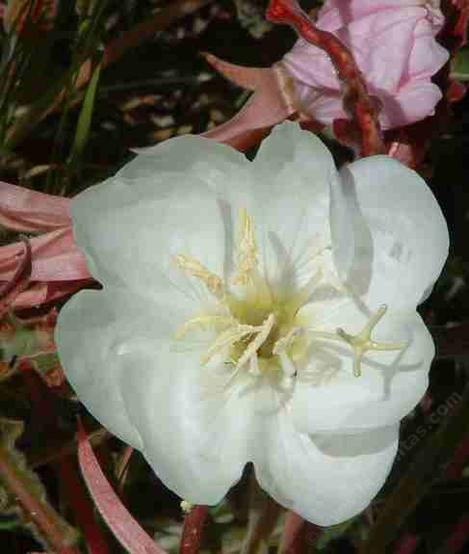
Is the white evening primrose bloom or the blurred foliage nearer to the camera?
the white evening primrose bloom

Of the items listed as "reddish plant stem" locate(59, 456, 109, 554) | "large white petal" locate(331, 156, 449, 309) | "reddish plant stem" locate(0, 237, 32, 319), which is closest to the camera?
"large white petal" locate(331, 156, 449, 309)

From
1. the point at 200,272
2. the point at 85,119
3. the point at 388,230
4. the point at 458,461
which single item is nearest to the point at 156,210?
the point at 200,272

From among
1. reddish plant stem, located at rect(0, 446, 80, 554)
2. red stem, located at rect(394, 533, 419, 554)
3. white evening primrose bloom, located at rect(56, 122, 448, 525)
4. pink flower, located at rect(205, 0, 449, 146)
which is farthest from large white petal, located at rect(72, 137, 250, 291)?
red stem, located at rect(394, 533, 419, 554)

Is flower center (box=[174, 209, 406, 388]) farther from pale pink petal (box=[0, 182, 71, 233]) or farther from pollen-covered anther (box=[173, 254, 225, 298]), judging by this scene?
pale pink petal (box=[0, 182, 71, 233])

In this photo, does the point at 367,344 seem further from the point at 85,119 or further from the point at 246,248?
the point at 85,119

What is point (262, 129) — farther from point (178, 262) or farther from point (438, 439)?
point (438, 439)

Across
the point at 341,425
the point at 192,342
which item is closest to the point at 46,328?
the point at 192,342

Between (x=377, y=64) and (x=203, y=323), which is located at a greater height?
(x=377, y=64)
